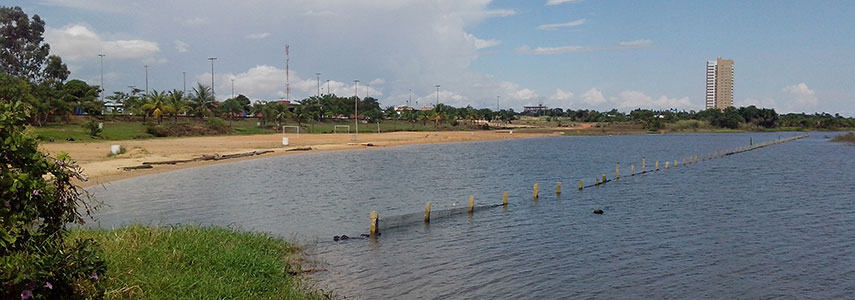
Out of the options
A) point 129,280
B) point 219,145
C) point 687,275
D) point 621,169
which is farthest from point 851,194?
point 219,145

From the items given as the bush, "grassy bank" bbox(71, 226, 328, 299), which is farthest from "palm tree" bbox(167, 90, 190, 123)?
the bush

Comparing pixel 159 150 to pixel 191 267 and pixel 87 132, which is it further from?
pixel 191 267

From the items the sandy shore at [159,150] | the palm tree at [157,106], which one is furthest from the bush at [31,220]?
the palm tree at [157,106]

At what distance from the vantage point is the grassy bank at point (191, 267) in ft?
36.8

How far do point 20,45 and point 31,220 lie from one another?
12214 centimetres

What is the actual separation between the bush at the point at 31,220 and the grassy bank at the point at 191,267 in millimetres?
1660

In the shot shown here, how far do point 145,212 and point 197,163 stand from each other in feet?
93.9

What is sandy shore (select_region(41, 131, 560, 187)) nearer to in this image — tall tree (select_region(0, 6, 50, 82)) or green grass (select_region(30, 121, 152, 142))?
green grass (select_region(30, 121, 152, 142))

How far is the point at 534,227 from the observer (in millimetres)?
28422

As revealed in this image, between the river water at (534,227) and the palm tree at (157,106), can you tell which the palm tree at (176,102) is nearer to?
the palm tree at (157,106)

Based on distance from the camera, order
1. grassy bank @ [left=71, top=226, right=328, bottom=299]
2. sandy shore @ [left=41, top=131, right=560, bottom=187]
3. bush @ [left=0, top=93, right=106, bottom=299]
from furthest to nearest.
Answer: sandy shore @ [left=41, top=131, right=560, bottom=187], grassy bank @ [left=71, top=226, right=328, bottom=299], bush @ [left=0, top=93, right=106, bottom=299]

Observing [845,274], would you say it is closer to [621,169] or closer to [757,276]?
[757,276]

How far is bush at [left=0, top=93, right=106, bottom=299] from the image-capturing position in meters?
7.38

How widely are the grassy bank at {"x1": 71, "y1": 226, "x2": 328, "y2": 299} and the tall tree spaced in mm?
109519
